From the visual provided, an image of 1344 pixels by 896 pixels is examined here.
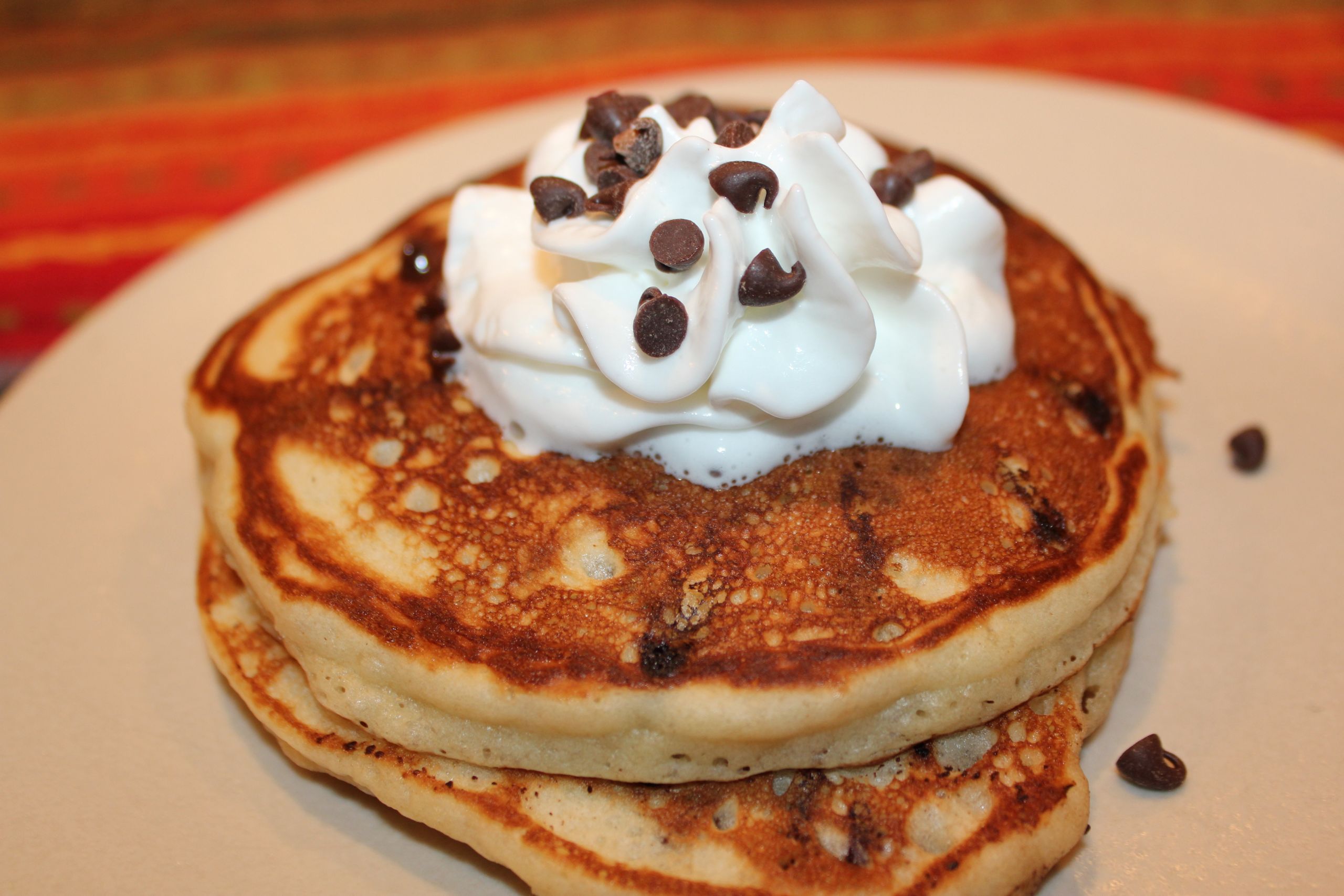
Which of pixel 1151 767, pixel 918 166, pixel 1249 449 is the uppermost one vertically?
pixel 918 166

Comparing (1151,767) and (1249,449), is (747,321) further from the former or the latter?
(1249,449)

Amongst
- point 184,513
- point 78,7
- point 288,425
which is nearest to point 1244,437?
point 288,425

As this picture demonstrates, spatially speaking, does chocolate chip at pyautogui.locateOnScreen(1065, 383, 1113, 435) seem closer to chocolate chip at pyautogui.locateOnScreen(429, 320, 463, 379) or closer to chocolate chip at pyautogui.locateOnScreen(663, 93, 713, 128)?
chocolate chip at pyautogui.locateOnScreen(663, 93, 713, 128)

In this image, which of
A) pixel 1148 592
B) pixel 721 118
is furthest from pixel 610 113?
pixel 1148 592

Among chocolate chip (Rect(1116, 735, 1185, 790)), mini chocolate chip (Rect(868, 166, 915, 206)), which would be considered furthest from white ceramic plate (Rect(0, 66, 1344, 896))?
mini chocolate chip (Rect(868, 166, 915, 206))

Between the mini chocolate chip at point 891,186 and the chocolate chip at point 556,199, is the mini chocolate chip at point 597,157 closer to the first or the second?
the chocolate chip at point 556,199

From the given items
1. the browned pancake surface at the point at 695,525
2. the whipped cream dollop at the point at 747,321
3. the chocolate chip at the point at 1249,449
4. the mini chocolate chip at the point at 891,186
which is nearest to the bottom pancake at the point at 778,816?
the browned pancake surface at the point at 695,525
